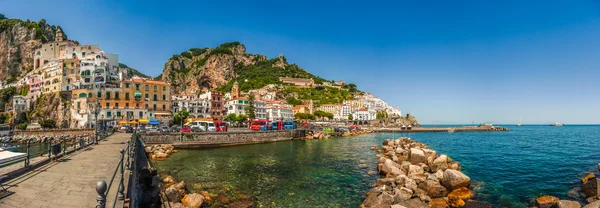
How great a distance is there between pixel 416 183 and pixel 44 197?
16829 mm

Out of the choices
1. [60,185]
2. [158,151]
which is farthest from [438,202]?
[158,151]

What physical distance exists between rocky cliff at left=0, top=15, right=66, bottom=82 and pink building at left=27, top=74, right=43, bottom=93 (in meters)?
22.4

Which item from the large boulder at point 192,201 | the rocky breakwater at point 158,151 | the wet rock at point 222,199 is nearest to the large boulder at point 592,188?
the wet rock at point 222,199

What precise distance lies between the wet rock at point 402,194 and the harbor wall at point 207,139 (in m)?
30.1

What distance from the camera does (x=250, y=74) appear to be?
181875mm

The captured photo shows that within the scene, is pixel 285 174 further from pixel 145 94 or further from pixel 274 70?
pixel 274 70

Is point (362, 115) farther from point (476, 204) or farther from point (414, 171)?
point (476, 204)

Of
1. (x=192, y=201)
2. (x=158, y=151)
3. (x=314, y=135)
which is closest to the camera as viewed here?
(x=192, y=201)

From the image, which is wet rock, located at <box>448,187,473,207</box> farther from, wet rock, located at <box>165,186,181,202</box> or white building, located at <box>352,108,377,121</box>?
white building, located at <box>352,108,377,121</box>

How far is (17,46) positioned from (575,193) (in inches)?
5470

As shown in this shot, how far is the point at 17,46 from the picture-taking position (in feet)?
304

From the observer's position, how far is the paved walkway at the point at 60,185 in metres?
6.88

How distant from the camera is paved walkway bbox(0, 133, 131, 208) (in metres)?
6.88

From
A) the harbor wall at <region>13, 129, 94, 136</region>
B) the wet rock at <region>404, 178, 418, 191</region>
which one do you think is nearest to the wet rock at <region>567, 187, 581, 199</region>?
the wet rock at <region>404, 178, 418, 191</region>
